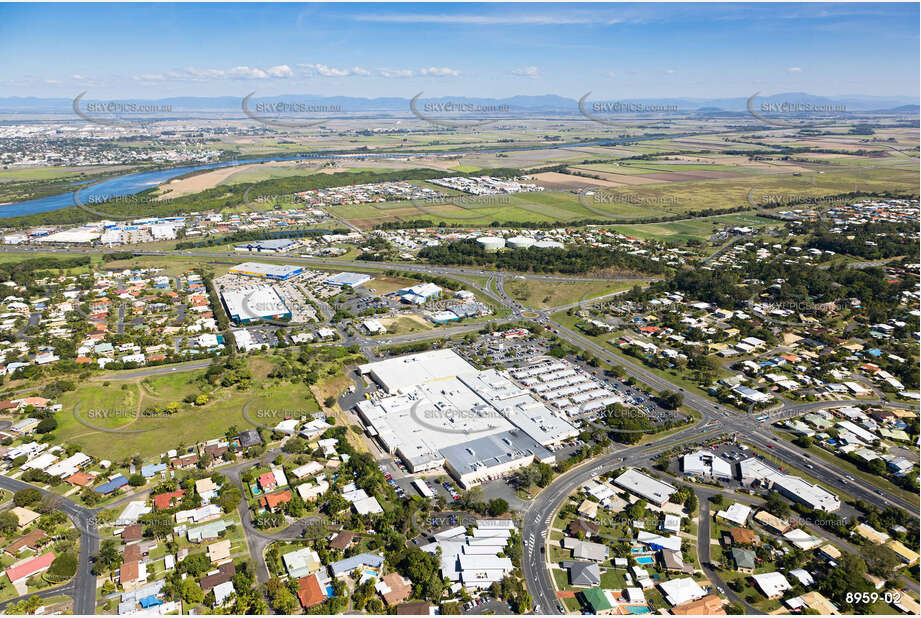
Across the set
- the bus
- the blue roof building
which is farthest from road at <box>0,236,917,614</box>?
the bus

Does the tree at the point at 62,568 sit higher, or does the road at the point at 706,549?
the tree at the point at 62,568

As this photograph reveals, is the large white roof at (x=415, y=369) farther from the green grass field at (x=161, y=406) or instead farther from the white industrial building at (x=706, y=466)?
the white industrial building at (x=706, y=466)

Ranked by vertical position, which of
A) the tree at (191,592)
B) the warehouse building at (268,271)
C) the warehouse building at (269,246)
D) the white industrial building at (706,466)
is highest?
the warehouse building at (269,246)

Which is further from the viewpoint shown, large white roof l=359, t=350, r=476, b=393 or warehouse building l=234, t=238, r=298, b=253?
warehouse building l=234, t=238, r=298, b=253

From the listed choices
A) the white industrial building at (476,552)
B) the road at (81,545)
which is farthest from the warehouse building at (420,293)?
the road at (81,545)

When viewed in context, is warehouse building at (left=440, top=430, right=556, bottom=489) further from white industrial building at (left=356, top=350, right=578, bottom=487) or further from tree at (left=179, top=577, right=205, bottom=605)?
tree at (left=179, top=577, right=205, bottom=605)

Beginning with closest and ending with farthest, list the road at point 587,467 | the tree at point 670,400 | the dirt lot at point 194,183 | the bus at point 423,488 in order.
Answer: the road at point 587,467 → the bus at point 423,488 → the tree at point 670,400 → the dirt lot at point 194,183

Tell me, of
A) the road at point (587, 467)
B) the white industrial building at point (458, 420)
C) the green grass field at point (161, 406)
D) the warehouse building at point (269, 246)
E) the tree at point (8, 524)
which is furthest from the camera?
the warehouse building at point (269, 246)
